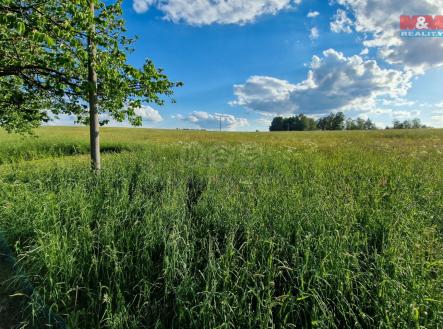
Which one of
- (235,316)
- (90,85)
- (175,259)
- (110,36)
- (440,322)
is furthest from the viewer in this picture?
(110,36)

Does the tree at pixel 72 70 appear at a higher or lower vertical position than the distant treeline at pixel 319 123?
lower

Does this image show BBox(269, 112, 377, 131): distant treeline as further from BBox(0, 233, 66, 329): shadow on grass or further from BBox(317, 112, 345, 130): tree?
BBox(0, 233, 66, 329): shadow on grass

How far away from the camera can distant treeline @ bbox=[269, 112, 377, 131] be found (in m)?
109

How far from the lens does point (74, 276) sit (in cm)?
286

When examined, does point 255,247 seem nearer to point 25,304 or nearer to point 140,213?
point 140,213

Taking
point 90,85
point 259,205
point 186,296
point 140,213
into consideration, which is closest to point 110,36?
point 90,85

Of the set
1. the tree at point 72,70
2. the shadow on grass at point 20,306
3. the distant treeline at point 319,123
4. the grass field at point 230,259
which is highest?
the distant treeline at point 319,123

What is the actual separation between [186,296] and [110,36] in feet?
20.6

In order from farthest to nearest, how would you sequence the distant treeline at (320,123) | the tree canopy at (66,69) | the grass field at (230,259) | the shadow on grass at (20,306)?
1. the distant treeline at (320,123)
2. the tree canopy at (66,69)
3. the shadow on grass at (20,306)
4. the grass field at (230,259)

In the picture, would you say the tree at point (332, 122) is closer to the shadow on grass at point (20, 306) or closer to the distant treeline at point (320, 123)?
the distant treeline at point (320, 123)

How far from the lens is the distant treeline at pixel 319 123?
109 m

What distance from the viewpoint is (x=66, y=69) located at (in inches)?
241

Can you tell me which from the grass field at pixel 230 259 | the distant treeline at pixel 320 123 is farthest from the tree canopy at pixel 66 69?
the distant treeline at pixel 320 123

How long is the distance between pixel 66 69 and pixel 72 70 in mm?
178
